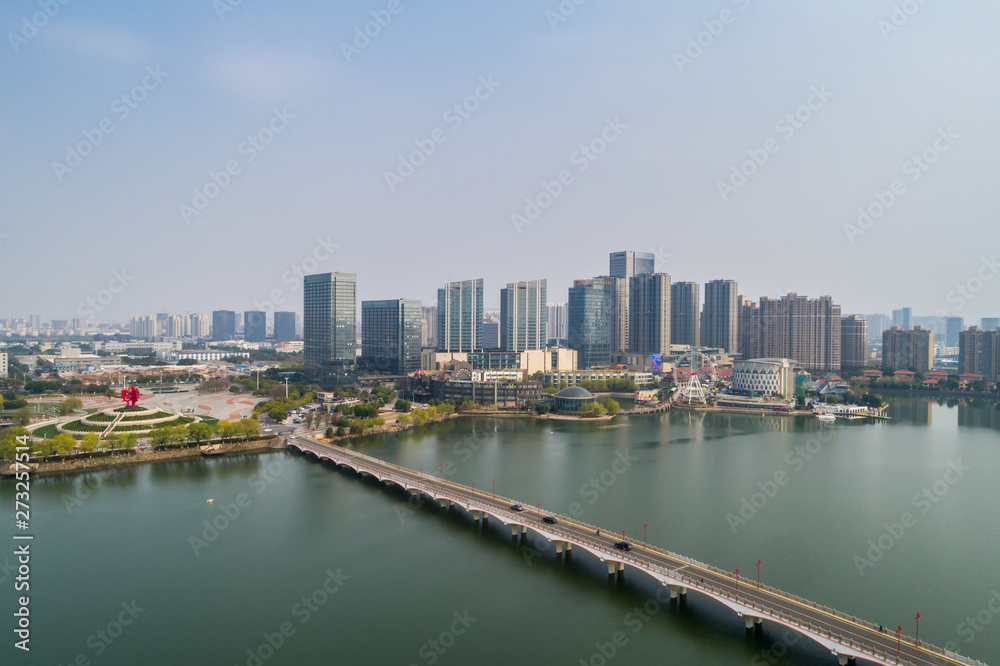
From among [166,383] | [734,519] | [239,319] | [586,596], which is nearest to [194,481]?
[586,596]

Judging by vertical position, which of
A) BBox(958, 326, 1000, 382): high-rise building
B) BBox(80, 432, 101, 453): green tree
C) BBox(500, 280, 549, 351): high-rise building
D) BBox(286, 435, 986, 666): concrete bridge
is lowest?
BBox(286, 435, 986, 666): concrete bridge

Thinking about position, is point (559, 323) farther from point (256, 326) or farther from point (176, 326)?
point (176, 326)

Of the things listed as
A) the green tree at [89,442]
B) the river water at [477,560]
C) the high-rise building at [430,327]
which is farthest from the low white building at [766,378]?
the high-rise building at [430,327]

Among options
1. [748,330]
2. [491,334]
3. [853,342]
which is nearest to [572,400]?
[748,330]

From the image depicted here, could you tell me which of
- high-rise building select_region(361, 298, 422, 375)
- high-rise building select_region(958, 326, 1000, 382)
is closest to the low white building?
high-rise building select_region(958, 326, 1000, 382)

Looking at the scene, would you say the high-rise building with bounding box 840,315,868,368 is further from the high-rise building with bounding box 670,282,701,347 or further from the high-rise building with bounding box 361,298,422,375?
the high-rise building with bounding box 361,298,422,375

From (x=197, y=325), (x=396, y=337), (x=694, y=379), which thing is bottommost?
(x=694, y=379)

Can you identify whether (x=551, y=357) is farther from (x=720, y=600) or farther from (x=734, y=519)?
(x=720, y=600)

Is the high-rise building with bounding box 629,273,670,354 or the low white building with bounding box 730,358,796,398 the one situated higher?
the high-rise building with bounding box 629,273,670,354

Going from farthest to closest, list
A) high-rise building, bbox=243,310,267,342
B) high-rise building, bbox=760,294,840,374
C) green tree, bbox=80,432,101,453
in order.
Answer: high-rise building, bbox=243,310,267,342
high-rise building, bbox=760,294,840,374
green tree, bbox=80,432,101,453
